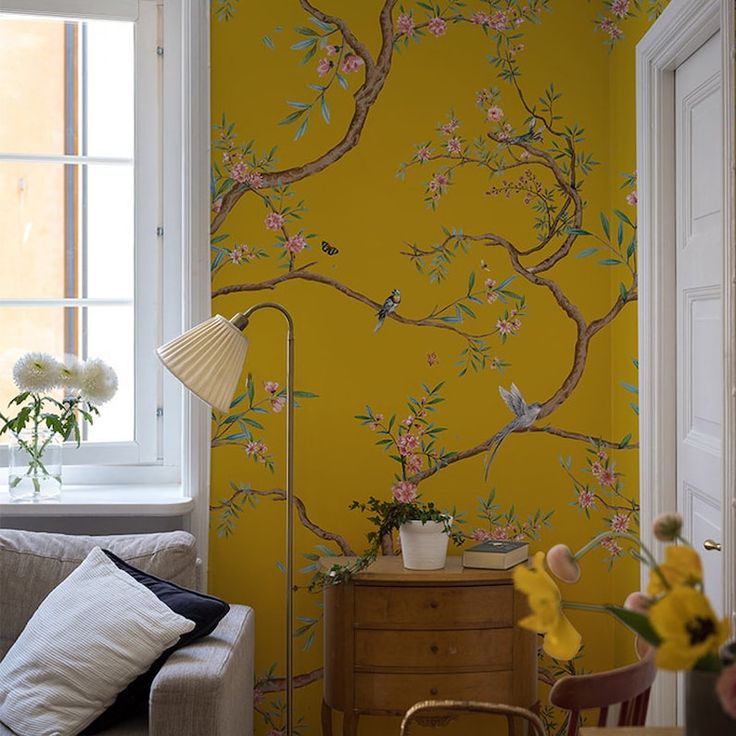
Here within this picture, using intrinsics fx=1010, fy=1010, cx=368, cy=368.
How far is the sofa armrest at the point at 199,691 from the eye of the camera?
220 cm

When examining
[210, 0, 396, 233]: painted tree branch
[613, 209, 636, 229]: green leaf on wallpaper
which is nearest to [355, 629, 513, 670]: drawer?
[613, 209, 636, 229]: green leaf on wallpaper

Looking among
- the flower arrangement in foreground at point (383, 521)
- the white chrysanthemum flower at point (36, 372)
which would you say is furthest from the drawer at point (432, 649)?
the white chrysanthemum flower at point (36, 372)

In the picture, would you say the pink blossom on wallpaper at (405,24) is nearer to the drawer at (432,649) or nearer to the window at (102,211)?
the window at (102,211)

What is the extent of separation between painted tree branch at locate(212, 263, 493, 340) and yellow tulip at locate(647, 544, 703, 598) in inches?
83.8

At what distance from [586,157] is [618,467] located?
1.00m

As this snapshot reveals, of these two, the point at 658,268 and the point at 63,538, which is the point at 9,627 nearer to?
the point at 63,538

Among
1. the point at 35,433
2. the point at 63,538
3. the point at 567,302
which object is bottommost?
the point at 63,538

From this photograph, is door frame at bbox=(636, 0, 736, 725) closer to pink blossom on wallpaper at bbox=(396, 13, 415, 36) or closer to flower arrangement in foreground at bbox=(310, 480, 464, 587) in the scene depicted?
flower arrangement in foreground at bbox=(310, 480, 464, 587)

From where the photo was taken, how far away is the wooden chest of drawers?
9.32 feet

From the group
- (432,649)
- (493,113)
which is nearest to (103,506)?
(432,649)

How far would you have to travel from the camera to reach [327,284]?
10.5 feet

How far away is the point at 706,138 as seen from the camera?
259cm

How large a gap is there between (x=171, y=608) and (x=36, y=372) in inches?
37.4

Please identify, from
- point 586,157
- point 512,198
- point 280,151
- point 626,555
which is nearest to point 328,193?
point 280,151
